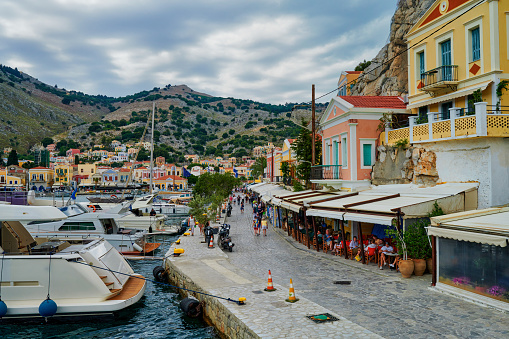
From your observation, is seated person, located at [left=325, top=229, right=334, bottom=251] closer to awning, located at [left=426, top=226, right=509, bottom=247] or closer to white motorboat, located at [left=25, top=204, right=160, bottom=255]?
awning, located at [left=426, top=226, right=509, bottom=247]

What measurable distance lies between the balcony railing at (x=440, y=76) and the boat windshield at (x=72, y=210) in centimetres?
1919

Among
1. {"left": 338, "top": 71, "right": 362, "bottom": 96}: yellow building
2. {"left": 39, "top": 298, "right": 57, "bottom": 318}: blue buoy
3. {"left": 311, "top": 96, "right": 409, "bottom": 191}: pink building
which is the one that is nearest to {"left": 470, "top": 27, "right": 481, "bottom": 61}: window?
{"left": 311, "top": 96, "right": 409, "bottom": 191}: pink building

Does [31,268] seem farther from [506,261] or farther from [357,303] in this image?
[506,261]

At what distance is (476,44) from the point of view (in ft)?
44.1

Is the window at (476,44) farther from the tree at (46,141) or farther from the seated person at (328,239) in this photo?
the tree at (46,141)

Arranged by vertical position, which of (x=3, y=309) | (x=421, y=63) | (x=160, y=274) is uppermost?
(x=421, y=63)

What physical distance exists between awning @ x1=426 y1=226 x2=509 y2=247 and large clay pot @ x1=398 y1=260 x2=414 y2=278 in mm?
1640

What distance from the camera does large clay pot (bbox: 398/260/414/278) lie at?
1135 centimetres

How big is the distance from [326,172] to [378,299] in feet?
39.8

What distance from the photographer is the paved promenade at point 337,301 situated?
7.20m

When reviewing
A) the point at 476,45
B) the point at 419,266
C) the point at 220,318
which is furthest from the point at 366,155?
the point at 220,318

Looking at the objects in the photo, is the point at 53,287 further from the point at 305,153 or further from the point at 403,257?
the point at 305,153

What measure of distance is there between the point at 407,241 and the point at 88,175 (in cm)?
13172

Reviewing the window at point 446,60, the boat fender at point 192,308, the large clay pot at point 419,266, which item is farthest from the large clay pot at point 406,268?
the window at point 446,60
